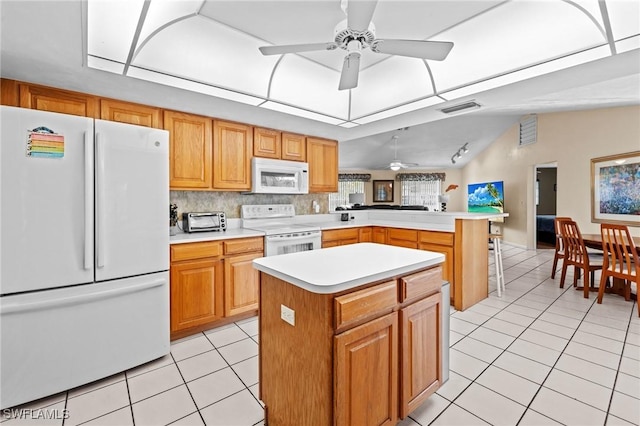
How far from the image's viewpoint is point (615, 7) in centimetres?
188

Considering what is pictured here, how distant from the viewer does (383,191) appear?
11.5 metres

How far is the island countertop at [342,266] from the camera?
1.22 m

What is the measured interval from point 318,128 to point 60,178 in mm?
2809

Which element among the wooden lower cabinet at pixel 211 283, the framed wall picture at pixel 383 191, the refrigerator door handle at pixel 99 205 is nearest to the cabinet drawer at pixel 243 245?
the wooden lower cabinet at pixel 211 283

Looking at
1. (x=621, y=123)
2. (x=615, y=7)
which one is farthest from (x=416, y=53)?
(x=621, y=123)

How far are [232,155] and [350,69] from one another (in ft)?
5.96

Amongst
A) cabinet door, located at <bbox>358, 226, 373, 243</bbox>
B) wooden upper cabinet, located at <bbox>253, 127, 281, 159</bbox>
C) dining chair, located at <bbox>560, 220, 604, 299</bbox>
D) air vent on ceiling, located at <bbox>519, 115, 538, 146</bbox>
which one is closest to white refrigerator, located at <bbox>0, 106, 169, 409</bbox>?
wooden upper cabinet, located at <bbox>253, 127, 281, 159</bbox>

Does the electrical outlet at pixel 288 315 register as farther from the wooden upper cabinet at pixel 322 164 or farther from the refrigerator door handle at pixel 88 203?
the wooden upper cabinet at pixel 322 164

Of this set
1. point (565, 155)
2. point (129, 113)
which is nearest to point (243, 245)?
point (129, 113)

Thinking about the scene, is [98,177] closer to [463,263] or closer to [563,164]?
[463,263]

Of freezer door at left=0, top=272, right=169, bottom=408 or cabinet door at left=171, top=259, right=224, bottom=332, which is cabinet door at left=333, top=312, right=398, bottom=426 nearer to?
freezer door at left=0, top=272, right=169, bottom=408

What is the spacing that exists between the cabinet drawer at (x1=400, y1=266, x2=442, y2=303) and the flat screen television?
741 centimetres

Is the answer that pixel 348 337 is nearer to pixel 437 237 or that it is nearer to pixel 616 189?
pixel 437 237

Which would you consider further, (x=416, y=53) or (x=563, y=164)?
(x=563, y=164)
